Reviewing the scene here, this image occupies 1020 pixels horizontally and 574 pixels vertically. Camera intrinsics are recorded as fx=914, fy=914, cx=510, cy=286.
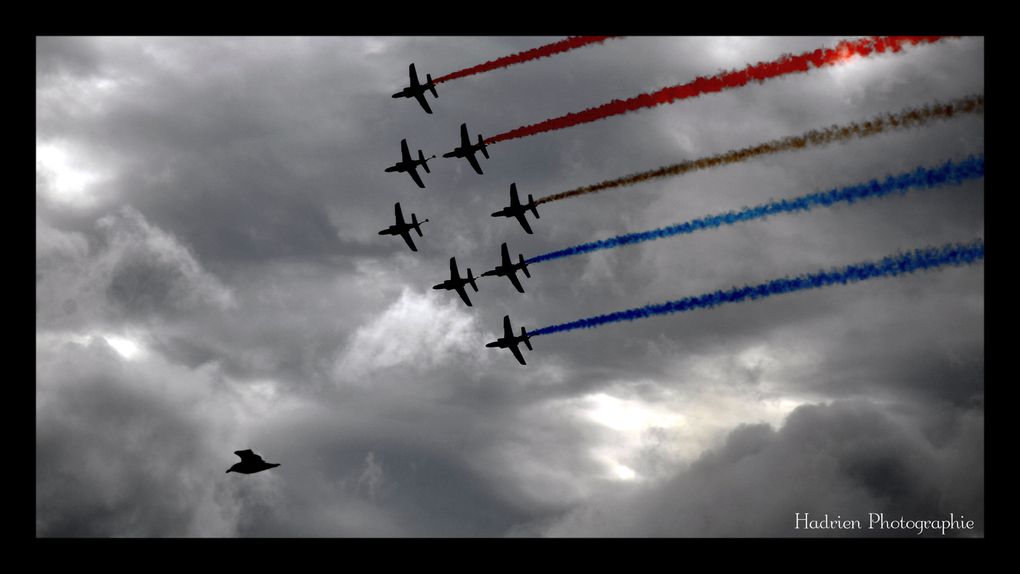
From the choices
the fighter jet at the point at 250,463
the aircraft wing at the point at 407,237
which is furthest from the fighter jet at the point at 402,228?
the fighter jet at the point at 250,463

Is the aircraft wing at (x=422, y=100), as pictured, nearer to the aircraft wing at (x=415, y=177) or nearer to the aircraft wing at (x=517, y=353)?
the aircraft wing at (x=415, y=177)

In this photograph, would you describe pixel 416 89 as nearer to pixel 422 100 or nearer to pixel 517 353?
pixel 422 100

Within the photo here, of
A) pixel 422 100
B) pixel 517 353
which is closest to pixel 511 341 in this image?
pixel 517 353

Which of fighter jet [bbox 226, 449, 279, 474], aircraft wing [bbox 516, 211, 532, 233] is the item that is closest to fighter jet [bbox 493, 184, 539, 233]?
aircraft wing [bbox 516, 211, 532, 233]

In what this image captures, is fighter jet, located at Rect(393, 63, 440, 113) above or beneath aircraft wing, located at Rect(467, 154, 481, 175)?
above

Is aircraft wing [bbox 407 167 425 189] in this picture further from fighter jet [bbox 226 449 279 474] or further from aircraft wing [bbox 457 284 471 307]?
fighter jet [bbox 226 449 279 474]

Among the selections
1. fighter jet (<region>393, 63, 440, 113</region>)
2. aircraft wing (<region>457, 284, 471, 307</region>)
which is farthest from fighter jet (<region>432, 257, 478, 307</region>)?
fighter jet (<region>393, 63, 440, 113</region>)

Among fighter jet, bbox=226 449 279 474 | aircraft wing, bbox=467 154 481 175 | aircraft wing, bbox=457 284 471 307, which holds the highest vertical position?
aircraft wing, bbox=467 154 481 175

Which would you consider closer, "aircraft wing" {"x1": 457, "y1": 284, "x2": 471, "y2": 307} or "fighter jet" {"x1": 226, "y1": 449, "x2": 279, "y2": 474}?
"fighter jet" {"x1": 226, "y1": 449, "x2": 279, "y2": 474}
